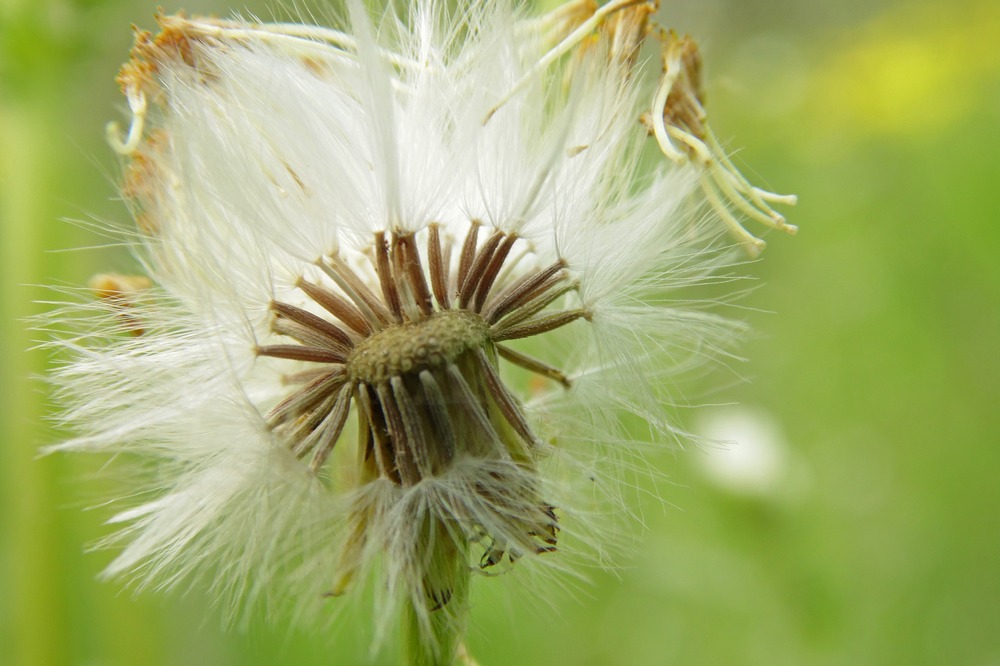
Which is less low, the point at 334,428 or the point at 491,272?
the point at 491,272

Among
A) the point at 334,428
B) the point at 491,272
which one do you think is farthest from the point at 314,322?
the point at 491,272

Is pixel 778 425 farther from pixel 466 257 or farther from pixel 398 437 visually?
pixel 398 437

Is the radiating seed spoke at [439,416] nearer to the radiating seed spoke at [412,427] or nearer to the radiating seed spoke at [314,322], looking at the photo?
the radiating seed spoke at [412,427]

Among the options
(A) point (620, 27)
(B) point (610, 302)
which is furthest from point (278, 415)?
(A) point (620, 27)

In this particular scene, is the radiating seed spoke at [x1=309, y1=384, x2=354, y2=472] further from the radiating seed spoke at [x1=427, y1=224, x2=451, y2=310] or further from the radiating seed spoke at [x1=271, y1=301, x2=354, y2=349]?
the radiating seed spoke at [x1=427, y1=224, x2=451, y2=310]

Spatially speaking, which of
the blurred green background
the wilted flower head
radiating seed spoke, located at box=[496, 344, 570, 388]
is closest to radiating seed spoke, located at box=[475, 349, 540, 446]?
the wilted flower head

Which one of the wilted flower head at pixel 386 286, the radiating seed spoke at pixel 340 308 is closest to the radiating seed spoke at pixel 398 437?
the wilted flower head at pixel 386 286

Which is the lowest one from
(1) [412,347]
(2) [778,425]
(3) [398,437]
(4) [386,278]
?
(2) [778,425]
